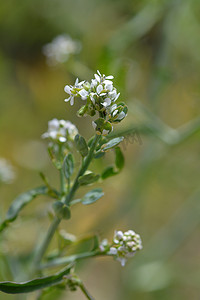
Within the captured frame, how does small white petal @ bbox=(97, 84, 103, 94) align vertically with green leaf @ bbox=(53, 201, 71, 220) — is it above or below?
above

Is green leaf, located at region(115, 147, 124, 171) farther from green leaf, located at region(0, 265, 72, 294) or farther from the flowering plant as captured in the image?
green leaf, located at region(0, 265, 72, 294)

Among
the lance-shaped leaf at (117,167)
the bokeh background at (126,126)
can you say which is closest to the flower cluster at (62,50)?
the bokeh background at (126,126)

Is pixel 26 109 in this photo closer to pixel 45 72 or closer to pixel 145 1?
pixel 45 72

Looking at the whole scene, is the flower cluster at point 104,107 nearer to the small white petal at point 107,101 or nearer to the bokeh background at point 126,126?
the small white petal at point 107,101

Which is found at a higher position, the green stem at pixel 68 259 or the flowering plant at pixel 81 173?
the flowering plant at pixel 81 173

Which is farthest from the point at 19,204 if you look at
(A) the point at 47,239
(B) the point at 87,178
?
(B) the point at 87,178

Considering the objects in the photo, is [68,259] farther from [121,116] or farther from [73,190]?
[121,116]

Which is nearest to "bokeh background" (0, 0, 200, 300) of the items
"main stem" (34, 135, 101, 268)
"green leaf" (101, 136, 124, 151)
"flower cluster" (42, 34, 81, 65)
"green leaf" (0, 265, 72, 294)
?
"flower cluster" (42, 34, 81, 65)
